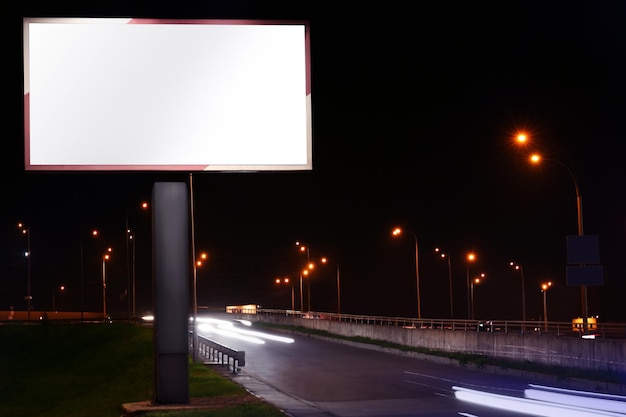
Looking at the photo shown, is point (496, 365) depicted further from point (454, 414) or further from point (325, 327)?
point (325, 327)

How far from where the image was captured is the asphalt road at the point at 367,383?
2336 centimetres

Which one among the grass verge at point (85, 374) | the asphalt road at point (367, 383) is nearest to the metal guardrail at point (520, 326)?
the asphalt road at point (367, 383)

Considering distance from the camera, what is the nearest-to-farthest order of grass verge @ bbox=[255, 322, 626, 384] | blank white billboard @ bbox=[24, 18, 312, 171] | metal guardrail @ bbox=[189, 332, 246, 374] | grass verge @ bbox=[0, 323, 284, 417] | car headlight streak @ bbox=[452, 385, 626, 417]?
blank white billboard @ bbox=[24, 18, 312, 171] → car headlight streak @ bbox=[452, 385, 626, 417] → grass verge @ bbox=[255, 322, 626, 384] → grass verge @ bbox=[0, 323, 284, 417] → metal guardrail @ bbox=[189, 332, 246, 374]

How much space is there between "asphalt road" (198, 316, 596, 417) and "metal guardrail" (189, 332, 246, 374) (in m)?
0.53

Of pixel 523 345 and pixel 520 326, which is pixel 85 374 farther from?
pixel 523 345

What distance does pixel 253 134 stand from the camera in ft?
68.7

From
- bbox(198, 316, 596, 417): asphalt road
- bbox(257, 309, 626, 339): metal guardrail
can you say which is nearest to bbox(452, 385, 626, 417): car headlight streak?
bbox(198, 316, 596, 417): asphalt road

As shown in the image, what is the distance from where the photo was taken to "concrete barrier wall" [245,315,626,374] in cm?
2942

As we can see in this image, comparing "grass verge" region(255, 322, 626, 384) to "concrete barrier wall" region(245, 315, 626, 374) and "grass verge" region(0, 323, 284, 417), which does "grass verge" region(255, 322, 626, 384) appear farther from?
"grass verge" region(0, 323, 284, 417)

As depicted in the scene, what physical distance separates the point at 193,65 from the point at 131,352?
4336 cm

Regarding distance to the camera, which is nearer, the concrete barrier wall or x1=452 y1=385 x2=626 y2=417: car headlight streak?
x1=452 y1=385 x2=626 y2=417: car headlight streak

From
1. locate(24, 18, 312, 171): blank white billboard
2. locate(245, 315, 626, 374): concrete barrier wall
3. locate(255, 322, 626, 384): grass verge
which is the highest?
locate(24, 18, 312, 171): blank white billboard

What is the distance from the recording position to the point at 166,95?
2061 cm

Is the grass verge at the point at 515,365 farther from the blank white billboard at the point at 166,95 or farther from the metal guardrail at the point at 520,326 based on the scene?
the blank white billboard at the point at 166,95
